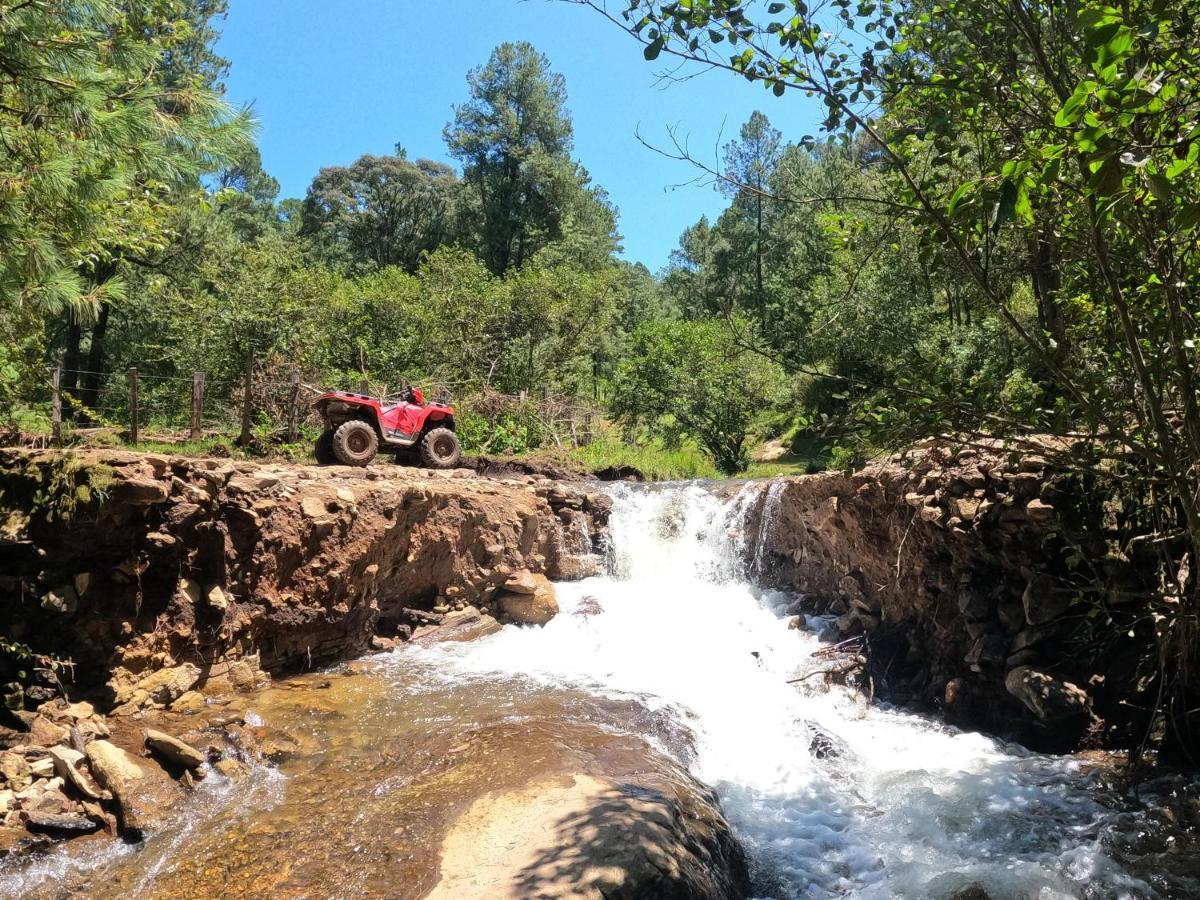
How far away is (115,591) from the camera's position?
197 inches

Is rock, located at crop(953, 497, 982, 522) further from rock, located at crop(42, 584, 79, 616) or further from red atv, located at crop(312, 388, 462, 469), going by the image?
red atv, located at crop(312, 388, 462, 469)

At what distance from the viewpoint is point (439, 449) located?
35.0 feet

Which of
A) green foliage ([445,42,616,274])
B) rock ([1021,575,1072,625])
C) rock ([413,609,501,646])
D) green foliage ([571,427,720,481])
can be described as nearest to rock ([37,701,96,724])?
rock ([413,609,501,646])

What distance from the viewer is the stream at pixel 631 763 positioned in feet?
11.7

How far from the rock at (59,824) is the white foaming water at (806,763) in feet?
10.2

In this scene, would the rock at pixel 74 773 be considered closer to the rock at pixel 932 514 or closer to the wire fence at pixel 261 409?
the rock at pixel 932 514

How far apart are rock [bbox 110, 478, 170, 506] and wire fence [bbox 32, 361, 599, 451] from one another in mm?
5234

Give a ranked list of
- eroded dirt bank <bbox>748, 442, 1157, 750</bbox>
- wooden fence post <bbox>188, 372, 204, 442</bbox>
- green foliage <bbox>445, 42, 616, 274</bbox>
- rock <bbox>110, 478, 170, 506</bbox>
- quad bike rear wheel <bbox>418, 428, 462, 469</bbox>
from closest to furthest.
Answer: rock <bbox>110, 478, 170, 506</bbox> < eroded dirt bank <bbox>748, 442, 1157, 750</bbox> < quad bike rear wheel <bbox>418, 428, 462, 469</bbox> < wooden fence post <bbox>188, 372, 204, 442</bbox> < green foliage <bbox>445, 42, 616, 274</bbox>

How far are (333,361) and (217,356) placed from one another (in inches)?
130

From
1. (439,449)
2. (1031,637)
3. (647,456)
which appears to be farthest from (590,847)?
(647,456)

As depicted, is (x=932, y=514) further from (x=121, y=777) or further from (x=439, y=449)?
(x=439, y=449)

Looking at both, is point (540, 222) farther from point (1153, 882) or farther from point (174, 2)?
point (1153, 882)

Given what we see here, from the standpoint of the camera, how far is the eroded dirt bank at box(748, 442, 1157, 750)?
5.06 metres

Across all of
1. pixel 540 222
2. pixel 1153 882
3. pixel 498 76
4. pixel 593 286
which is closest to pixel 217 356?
pixel 593 286
